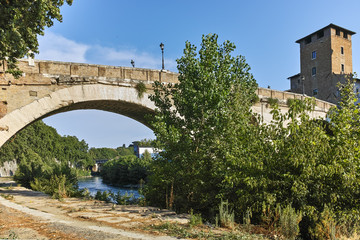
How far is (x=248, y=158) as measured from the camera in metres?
7.29

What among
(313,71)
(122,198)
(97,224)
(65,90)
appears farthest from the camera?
(313,71)

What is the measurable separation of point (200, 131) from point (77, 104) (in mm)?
6600

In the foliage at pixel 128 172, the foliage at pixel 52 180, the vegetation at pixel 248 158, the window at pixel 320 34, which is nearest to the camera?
the vegetation at pixel 248 158

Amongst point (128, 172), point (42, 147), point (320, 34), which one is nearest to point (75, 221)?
point (128, 172)

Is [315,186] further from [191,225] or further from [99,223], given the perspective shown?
[99,223]

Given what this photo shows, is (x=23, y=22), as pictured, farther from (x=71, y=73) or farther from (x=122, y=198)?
(x=122, y=198)

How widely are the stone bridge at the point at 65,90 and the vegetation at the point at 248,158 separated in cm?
447

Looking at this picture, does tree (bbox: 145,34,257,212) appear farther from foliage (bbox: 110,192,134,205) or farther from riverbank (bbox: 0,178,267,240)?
foliage (bbox: 110,192,134,205)

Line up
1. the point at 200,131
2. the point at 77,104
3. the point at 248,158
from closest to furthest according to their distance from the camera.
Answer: the point at 248,158 → the point at 200,131 → the point at 77,104

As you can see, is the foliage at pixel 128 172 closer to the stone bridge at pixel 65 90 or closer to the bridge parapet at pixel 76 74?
the stone bridge at pixel 65 90

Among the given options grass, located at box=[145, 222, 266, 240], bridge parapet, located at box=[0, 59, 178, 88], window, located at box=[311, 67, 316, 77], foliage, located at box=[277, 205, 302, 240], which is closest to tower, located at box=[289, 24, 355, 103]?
window, located at box=[311, 67, 316, 77]

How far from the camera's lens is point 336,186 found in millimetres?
6945

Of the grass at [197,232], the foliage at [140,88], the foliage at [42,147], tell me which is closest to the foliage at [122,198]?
the foliage at [140,88]

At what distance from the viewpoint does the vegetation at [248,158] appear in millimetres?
6734
